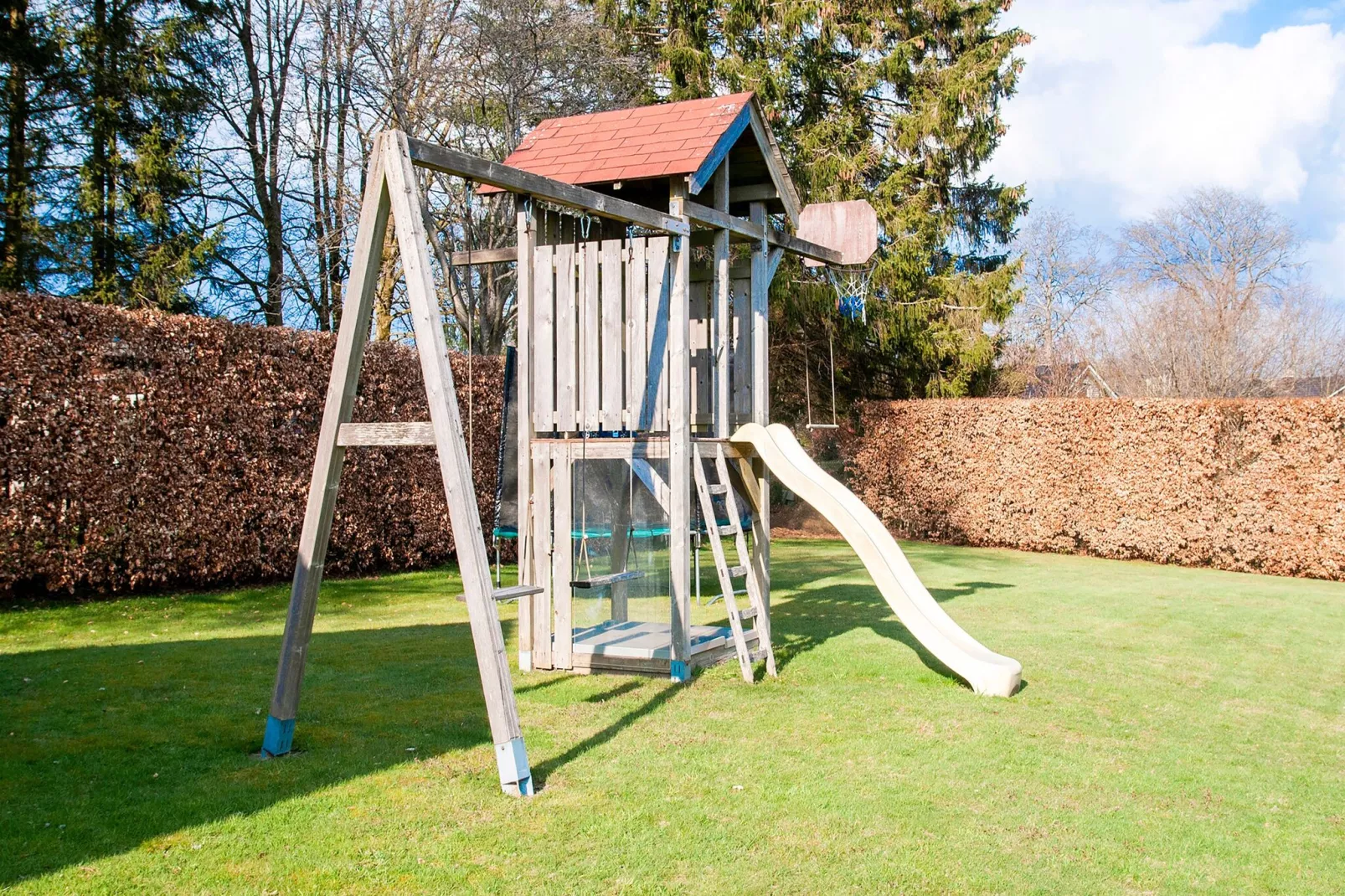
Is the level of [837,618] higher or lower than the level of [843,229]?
lower

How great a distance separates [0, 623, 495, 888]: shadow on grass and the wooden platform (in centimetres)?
76

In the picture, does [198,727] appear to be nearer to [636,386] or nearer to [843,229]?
[636,386]

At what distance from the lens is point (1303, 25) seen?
164ft

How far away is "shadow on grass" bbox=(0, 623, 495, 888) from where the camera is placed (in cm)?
420

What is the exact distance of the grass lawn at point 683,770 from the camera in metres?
3.85

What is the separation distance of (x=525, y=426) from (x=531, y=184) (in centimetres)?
193

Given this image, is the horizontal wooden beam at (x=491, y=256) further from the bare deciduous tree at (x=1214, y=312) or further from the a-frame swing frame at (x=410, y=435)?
the bare deciduous tree at (x=1214, y=312)

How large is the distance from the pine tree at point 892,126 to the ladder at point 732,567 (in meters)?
12.1

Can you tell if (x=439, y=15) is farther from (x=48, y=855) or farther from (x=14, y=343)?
(x=48, y=855)

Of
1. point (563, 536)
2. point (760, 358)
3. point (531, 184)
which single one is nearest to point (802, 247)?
point (760, 358)

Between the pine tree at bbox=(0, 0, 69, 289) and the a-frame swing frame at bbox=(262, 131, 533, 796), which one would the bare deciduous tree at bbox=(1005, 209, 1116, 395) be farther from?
the a-frame swing frame at bbox=(262, 131, 533, 796)

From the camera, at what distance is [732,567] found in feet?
23.5

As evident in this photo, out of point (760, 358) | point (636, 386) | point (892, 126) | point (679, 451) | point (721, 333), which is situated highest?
point (892, 126)

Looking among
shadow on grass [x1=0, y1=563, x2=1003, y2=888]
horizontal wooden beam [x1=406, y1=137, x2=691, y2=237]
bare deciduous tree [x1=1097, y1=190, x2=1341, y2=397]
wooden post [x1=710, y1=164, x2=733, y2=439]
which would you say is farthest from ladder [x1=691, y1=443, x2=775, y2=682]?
bare deciduous tree [x1=1097, y1=190, x2=1341, y2=397]
